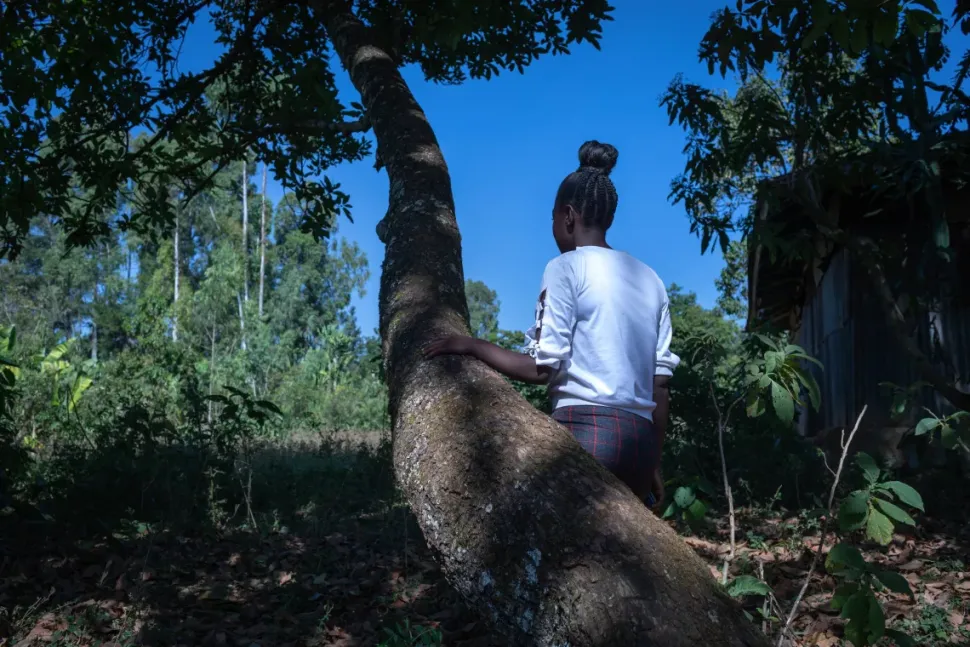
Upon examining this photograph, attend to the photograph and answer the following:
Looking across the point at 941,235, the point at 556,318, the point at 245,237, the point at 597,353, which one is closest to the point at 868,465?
the point at 597,353

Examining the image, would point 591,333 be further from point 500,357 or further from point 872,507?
point 872,507

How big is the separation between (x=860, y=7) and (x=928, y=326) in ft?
25.0

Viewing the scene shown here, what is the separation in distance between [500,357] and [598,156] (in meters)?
0.83

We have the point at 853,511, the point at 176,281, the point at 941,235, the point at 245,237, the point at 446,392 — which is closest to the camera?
the point at 446,392

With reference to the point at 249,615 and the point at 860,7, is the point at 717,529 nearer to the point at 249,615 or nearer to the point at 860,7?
the point at 249,615

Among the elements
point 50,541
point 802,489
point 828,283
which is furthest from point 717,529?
point 828,283

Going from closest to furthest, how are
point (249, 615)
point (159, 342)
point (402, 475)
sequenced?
1. point (402, 475)
2. point (249, 615)
3. point (159, 342)

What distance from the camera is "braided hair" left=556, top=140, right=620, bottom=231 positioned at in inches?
97.8

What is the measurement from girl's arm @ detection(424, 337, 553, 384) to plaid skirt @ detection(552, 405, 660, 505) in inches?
5.8

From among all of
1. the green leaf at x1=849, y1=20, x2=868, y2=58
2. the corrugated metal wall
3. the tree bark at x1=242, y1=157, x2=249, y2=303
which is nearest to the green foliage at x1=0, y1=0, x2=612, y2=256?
the green leaf at x1=849, y1=20, x2=868, y2=58

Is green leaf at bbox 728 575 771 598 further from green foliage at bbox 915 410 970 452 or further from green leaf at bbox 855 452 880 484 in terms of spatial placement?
green foliage at bbox 915 410 970 452

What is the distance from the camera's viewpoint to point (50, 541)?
5520mm

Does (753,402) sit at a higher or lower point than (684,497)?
higher

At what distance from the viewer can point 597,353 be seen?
2316 mm
